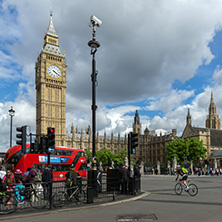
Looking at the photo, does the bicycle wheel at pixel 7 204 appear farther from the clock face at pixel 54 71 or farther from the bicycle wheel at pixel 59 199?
the clock face at pixel 54 71

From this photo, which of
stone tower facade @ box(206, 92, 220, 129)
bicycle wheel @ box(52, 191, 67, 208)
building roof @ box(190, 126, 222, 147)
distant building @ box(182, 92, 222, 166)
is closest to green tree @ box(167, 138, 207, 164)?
distant building @ box(182, 92, 222, 166)

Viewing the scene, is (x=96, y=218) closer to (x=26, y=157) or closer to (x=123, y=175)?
(x=123, y=175)

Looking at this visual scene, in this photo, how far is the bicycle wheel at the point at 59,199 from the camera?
10.2 m

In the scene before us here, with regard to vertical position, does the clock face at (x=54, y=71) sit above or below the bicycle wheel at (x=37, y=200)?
above

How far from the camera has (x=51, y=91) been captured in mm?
98750

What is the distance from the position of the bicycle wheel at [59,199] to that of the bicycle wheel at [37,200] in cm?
37

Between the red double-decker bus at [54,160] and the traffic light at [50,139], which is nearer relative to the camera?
the traffic light at [50,139]

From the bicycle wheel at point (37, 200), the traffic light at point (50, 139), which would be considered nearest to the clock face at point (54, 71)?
the traffic light at point (50, 139)

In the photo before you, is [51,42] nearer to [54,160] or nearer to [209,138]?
[209,138]

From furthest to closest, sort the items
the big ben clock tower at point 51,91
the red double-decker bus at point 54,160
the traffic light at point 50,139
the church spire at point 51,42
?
the church spire at point 51,42
the big ben clock tower at point 51,91
the red double-decker bus at point 54,160
the traffic light at point 50,139

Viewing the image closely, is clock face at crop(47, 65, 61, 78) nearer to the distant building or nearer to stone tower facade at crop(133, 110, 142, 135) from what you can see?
stone tower facade at crop(133, 110, 142, 135)

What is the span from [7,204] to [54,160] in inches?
722

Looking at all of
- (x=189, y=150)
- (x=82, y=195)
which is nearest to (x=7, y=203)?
(x=82, y=195)

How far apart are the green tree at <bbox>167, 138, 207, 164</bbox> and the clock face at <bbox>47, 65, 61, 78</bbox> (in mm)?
51025
